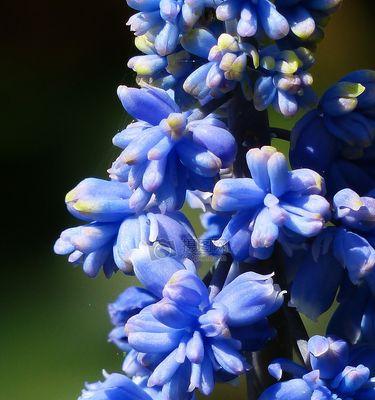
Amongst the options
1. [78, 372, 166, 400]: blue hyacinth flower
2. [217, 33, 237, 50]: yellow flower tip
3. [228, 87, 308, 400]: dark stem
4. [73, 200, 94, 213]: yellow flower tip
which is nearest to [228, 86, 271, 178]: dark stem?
[228, 87, 308, 400]: dark stem

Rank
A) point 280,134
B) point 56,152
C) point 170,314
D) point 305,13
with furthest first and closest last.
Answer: point 56,152 → point 280,134 → point 305,13 → point 170,314

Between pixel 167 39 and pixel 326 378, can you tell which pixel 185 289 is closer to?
pixel 326 378

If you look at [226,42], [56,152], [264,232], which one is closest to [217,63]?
[226,42]

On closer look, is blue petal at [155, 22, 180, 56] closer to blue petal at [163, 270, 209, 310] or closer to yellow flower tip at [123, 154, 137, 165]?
yellow flower tip at [123, 154, 137, 165]

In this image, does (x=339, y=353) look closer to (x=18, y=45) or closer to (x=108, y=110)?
(x=108, y=110)

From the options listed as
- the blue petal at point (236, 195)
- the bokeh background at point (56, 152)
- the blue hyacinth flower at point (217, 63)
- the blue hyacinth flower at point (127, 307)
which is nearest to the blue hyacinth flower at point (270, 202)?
the blue petal at point (236, 195)

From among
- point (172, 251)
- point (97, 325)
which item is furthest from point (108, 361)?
point (172, 251)
